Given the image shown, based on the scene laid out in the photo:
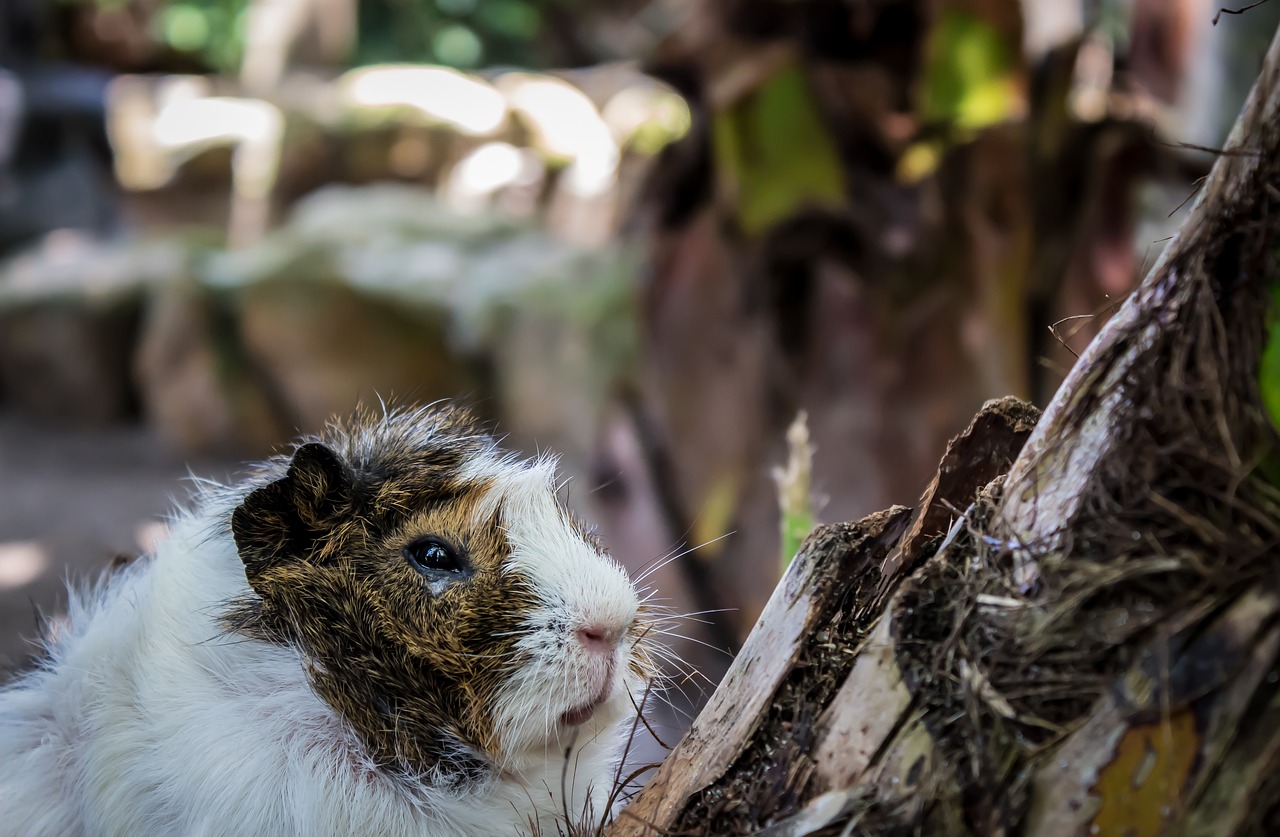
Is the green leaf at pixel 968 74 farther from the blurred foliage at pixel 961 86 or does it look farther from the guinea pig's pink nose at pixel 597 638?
the guinea pig's pink nose at pixel 597 638

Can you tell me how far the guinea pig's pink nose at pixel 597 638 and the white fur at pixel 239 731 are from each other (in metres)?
0.02

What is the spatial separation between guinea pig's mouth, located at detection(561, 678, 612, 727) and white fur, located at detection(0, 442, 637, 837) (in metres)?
0.02

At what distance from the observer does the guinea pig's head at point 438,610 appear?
4.37 feet

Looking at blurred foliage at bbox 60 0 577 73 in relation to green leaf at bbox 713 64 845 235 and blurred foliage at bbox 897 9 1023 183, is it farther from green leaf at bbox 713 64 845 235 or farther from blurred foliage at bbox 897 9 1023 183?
blurred foliage at bbox 897 9 1023 183

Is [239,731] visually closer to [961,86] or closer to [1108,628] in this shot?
[1108,628]

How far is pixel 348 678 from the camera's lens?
1.35 m

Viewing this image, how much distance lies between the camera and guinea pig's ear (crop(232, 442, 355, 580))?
1398mm

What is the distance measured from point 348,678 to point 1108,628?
0.94 meters

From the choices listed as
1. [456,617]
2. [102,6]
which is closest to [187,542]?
[456,617]

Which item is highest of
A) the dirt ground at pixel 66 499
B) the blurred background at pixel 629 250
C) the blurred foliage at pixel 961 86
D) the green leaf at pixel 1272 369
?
the blurred foliage at pixel 961 86

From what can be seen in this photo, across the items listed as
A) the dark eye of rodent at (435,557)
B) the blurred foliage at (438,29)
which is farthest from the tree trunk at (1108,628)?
the blurred foliage at (438,29)

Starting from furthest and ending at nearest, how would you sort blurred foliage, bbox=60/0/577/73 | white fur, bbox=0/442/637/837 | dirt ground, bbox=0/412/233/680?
1. blurred foliage, bbox=60/0/577/73
2. dirt ground, bbox=0/412/233/680
3. white fur, bbox=0/442/637/837

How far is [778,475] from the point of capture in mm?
1802

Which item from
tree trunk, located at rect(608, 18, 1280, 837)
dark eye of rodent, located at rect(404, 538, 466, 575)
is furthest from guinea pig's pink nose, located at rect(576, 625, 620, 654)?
tree trunk, located at rect(608, 18, 1280, 837)
